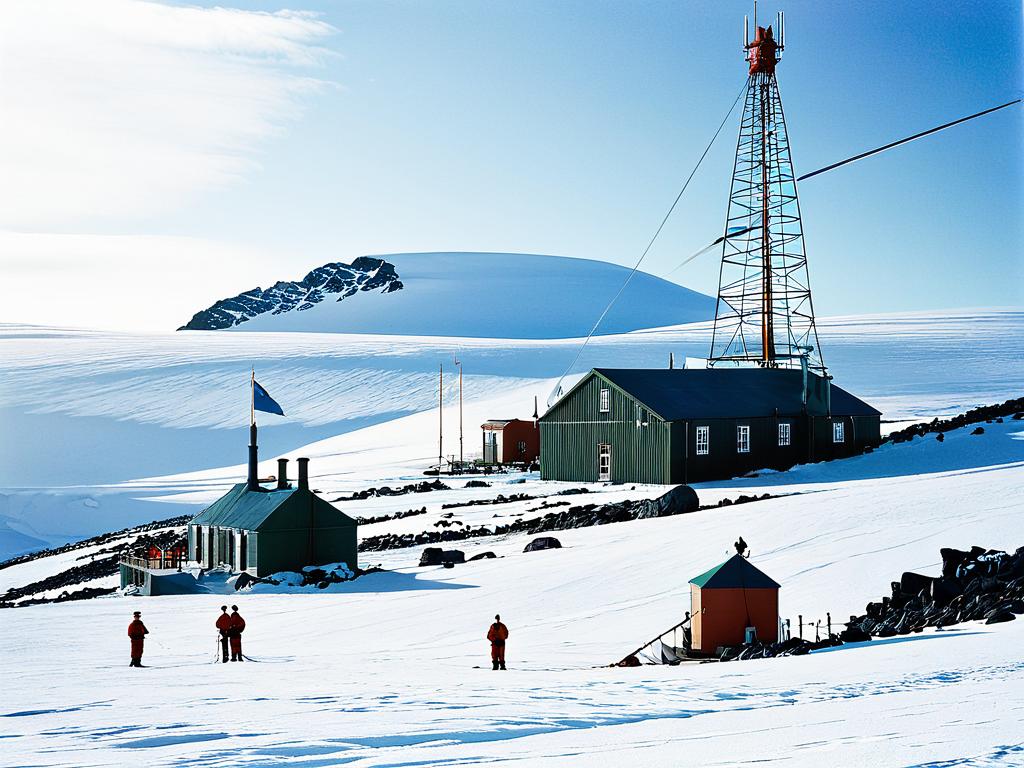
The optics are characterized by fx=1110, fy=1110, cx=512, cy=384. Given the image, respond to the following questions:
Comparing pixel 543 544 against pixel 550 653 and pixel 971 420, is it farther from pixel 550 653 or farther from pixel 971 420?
pixel 971 420

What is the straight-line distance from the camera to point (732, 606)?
17.0 m

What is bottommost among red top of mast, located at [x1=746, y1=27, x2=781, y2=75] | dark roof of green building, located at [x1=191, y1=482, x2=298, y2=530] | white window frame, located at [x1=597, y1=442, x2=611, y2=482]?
dark roof of green building, located at [x1=191, y1=482, x2=298, y2=530]

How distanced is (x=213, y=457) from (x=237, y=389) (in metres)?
17.3

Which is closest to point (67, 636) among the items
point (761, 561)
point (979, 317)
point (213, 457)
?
point (761, 561)

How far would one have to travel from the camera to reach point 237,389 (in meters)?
91.8

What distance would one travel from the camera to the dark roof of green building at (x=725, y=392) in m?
41.5

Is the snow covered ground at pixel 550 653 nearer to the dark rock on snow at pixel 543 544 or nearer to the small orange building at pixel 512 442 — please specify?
the dark rock on snow at pixel 543 544

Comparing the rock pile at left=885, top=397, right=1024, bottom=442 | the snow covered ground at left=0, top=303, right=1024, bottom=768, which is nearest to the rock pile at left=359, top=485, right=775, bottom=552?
the snow covered ground at left=0, top=303, right=1024, bottom=768

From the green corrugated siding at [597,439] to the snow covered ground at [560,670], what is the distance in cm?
1063

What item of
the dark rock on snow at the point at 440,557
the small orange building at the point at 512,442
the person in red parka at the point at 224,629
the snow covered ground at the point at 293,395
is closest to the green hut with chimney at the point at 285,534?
the dark rock on snow at the point at 440,557

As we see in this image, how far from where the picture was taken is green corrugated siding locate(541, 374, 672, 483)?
133 ft

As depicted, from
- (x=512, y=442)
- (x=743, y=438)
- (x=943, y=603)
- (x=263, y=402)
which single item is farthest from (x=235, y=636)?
(x=512, y=442)

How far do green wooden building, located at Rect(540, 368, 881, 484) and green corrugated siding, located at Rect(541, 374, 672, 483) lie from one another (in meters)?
0.04

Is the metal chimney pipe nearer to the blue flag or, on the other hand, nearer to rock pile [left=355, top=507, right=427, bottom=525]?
the blue flag
